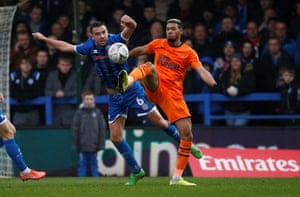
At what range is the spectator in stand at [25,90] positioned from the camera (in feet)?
65.7

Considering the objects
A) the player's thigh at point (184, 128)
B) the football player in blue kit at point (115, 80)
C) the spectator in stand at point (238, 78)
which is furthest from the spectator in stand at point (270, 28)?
the player's thigh at point (184, 128)

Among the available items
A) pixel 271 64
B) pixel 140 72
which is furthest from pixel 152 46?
pixel 271 64

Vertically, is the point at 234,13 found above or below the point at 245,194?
above

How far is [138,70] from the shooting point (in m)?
13.2

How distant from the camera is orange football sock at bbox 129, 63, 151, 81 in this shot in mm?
13034

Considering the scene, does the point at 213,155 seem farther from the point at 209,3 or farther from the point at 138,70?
the point at 138,70

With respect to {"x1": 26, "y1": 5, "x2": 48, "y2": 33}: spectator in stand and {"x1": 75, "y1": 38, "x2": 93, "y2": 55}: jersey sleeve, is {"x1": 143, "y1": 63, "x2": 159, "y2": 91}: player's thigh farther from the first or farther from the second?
{"x1": 26, "y1": 5, "x2": 48, "y2": 33}: spectator in stand

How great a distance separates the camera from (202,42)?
19734mm

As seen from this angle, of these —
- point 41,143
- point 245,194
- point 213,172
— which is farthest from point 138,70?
point 41,143

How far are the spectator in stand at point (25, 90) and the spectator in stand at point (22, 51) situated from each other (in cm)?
31

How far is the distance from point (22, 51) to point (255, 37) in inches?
207

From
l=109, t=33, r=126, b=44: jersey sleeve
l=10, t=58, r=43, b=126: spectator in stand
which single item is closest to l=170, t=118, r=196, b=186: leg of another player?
l=109, t=33, r=126, b=44: jersey sleeve

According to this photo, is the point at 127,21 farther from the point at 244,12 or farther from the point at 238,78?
the point at 244,12

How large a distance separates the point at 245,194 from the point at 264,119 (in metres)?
8.24
